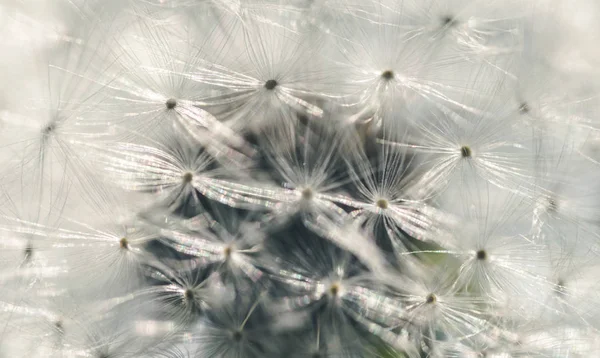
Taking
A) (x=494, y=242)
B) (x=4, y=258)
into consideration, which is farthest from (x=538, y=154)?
(x=4, y=258)

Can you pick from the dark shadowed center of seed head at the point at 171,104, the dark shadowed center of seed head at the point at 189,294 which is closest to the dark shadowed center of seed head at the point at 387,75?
the dark shadowed center of seed head at the point at 171,104

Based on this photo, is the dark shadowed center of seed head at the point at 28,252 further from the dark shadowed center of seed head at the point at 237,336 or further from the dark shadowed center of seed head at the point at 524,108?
the dark shadowed center of seed head at the point at 524,108

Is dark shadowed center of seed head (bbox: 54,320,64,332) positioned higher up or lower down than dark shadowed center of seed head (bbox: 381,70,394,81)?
lower down

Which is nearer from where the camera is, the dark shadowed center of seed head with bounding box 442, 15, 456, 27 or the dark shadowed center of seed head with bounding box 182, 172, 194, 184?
the dark shadowed center of seed head with bounding box 182, 172, 194, 184

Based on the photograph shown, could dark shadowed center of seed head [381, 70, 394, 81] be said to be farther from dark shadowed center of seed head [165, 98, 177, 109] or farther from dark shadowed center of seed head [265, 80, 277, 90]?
dark shadowed center of seed head [165, 98, 177, 109]

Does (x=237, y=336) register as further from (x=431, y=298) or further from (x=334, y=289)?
(x=431, y=298)

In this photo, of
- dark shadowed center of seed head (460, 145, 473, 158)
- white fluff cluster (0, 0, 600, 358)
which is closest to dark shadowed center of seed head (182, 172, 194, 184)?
white fluff cluster (0, 0, 600, 358)

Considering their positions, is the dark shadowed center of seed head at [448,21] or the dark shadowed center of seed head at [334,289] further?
the dark shadowed center of seed head at [448,21]

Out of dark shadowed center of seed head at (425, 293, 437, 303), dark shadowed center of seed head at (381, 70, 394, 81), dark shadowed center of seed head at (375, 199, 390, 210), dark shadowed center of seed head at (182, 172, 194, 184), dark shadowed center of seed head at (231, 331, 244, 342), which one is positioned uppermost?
dark shadowed center of seed head at (381, 70, 394, 81)

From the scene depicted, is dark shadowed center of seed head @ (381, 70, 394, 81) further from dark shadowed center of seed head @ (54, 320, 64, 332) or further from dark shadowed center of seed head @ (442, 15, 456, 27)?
dark shadowed center of seed head @ (54, 320, 64, 332)
